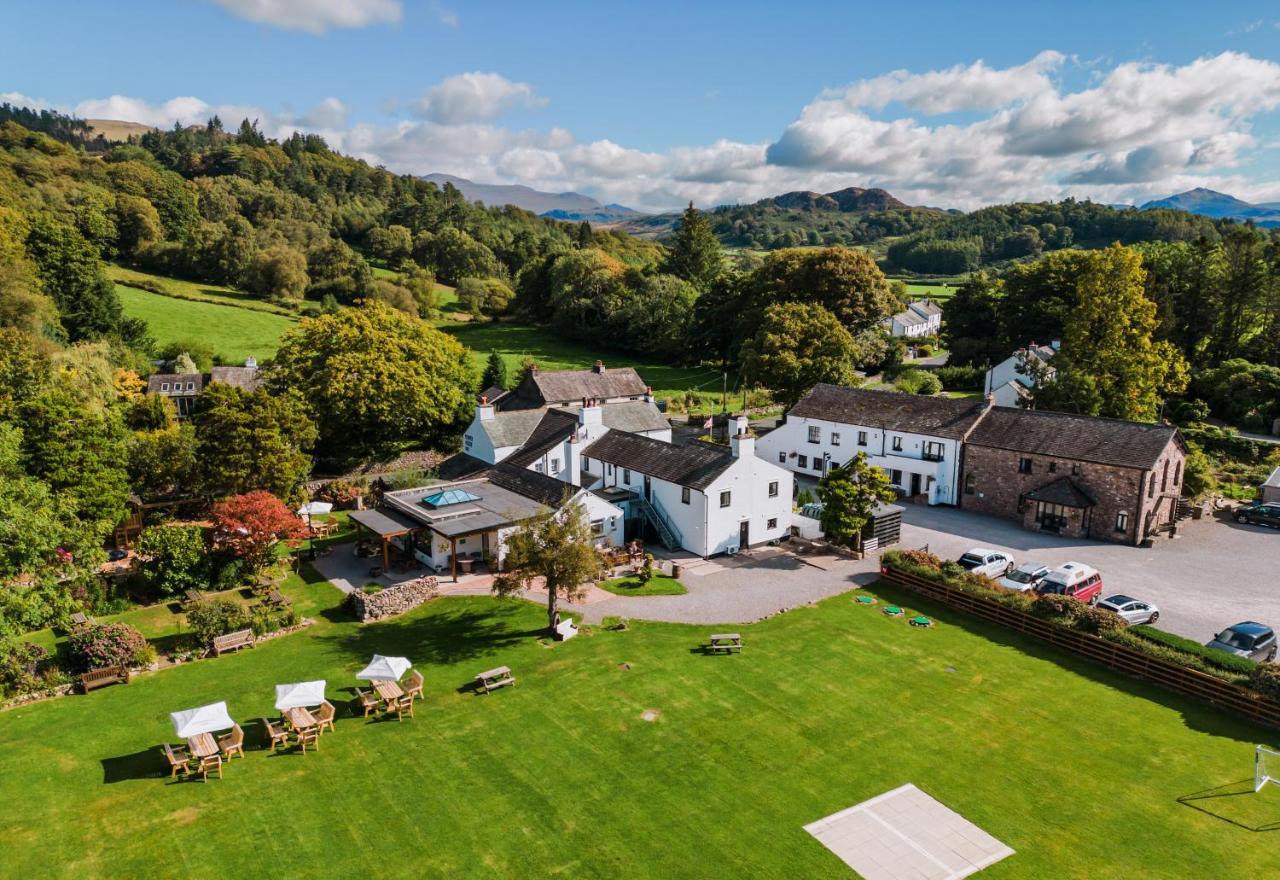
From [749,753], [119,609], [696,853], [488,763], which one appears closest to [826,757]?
[749,753]

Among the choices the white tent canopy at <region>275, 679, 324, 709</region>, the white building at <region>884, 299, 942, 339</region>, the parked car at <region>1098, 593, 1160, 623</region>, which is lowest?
the white tent canopy at <region>275, 679, 324, 709</region>

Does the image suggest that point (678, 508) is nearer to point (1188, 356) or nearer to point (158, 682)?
point (158, 682)

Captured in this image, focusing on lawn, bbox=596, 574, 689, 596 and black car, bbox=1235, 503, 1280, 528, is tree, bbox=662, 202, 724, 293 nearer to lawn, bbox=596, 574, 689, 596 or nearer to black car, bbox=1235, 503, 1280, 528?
black car, bbox=1235, 503, 1280, 528

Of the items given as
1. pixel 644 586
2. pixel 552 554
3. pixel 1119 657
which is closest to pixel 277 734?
pixel 552 554

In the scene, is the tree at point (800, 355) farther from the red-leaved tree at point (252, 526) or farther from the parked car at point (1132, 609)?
the red-leaved tree at point (252, 526)

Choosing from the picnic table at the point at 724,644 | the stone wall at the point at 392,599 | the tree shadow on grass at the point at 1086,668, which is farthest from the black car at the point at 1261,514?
the stone wall at the point at 392,599

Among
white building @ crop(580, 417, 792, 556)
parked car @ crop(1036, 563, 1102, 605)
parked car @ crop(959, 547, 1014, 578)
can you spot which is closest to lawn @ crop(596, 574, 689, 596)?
white building @ crop(580, 417, 792, 556)
